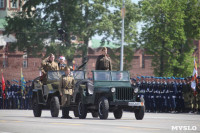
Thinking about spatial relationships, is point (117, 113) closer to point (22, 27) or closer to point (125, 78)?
point (125, 78)

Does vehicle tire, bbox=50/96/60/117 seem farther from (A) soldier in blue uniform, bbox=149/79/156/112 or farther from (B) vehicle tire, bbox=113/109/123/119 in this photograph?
(A) soldier in blue uniform, bbox=149/79/156/112

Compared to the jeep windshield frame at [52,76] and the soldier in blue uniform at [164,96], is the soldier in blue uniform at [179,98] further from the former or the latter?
the jeep windshield frame at [52,76]

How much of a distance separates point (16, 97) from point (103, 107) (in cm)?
1643

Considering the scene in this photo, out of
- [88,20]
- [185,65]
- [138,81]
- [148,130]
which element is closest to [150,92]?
[138,81]

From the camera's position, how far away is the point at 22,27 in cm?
5900

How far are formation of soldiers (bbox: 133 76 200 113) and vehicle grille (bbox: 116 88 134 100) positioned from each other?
7063 millimetres

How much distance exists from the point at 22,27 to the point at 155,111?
104 feet

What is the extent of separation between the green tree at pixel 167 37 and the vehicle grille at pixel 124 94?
1357 inches

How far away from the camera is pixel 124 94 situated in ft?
66.7

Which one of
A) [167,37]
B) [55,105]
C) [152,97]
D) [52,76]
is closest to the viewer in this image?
[55,105]

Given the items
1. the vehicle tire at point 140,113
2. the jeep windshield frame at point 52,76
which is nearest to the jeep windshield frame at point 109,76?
the vehicle tire at point 140,113

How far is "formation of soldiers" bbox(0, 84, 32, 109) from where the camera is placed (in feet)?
115

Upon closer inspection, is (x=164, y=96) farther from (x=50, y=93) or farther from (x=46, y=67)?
(x=50, y=93)

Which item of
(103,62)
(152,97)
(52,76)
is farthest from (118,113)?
(152,97)
